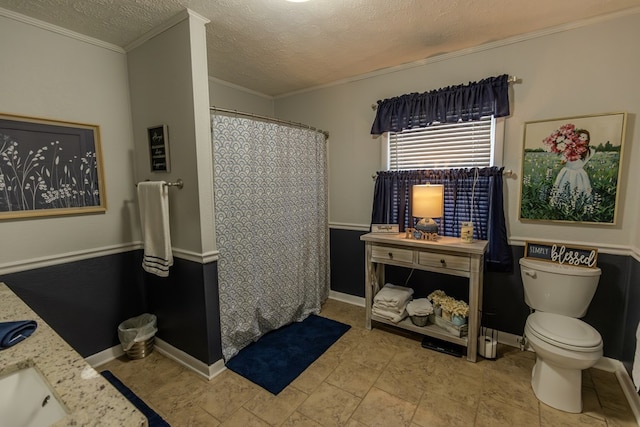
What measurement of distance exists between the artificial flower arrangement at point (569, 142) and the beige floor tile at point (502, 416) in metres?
1.65

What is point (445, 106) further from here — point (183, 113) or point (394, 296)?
point (183, 113)

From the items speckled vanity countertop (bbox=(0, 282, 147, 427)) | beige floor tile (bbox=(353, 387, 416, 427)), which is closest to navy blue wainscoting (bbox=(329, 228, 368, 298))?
beige floor tile (bbox=(353, 387, 416, 427))

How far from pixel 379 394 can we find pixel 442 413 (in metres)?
0.37

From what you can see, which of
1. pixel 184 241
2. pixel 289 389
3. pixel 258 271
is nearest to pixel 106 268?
pixel 184 241

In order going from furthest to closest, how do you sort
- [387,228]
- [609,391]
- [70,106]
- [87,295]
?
[387,228]
[87,295]
[70,106]
[609,391]

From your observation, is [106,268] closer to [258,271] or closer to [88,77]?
[258,271]

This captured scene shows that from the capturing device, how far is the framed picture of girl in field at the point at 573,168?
74.4 inches

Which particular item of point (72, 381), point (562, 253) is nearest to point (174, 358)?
point (72, 381)

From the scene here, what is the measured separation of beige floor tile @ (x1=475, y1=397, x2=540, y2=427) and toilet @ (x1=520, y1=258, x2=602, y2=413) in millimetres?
202

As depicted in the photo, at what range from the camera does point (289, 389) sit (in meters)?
1.88

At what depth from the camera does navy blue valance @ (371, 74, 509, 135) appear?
2.19m

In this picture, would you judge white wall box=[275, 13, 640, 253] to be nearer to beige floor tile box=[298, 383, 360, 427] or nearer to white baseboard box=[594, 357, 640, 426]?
white baseboard box=[594, 357, 640, 426]

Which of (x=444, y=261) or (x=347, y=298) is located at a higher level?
(x=444, y=261)

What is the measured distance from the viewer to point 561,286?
188 cm
